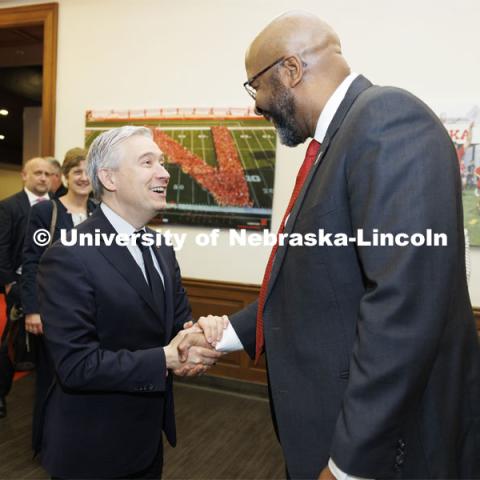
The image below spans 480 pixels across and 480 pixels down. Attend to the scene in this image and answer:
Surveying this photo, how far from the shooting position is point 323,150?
1.08 m

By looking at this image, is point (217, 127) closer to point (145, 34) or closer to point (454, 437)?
point (145, 34)

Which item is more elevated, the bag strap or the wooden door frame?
the wooden door frame

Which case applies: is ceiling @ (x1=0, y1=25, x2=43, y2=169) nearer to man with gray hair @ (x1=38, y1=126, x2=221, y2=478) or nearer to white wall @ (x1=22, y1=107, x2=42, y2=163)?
white wall @ (x1=22, y1=107, x2=42, y2=163)

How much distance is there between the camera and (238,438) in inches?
122

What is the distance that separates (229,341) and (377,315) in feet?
2.87

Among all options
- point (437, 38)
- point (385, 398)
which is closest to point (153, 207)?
point (385, 398)

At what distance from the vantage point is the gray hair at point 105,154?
1.63 meters

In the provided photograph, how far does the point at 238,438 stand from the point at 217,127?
230 centimetres

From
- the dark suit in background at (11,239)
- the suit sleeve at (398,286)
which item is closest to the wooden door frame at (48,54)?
the dark suit in background at (11,239)

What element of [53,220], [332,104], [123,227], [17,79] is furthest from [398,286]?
[17,79]

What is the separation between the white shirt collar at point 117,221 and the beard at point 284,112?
2.05 feet

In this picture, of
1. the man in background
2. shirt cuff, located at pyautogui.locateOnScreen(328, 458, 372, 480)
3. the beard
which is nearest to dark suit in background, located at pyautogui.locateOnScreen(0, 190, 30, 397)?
the man in background

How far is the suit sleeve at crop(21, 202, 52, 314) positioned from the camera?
9.20 ft

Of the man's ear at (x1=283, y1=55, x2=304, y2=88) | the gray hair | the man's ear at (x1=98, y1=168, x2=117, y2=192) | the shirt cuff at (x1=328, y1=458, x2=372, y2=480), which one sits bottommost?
the shirt cuff at (x1=328, y1=458, x2=372, y2=480)
